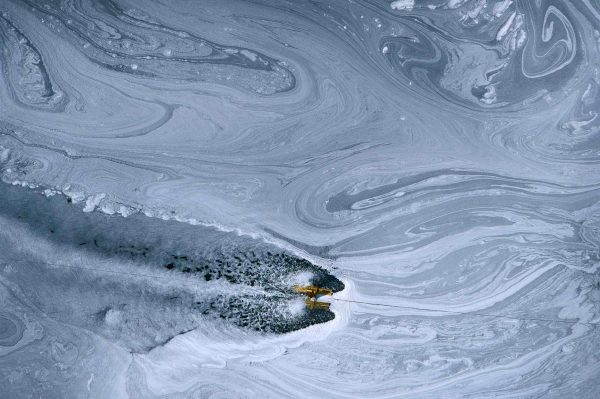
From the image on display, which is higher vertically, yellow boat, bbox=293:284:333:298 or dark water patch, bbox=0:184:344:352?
yellow boat, bbox=293:284:333:298

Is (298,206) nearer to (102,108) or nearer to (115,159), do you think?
(115,159)

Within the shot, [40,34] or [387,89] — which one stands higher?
[387,89]

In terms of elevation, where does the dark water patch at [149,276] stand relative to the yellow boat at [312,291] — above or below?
below

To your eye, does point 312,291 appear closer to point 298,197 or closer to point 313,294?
point 313,294

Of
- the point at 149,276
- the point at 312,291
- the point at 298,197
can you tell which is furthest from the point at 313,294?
the point at 149,276

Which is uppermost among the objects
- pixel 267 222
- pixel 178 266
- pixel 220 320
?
pixel 267 222

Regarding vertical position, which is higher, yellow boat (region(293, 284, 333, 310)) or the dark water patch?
yellow boat (region(293, 284, 333, 310))

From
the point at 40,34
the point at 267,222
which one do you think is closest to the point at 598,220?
the point at 267,222

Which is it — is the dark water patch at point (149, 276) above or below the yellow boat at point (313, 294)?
below
